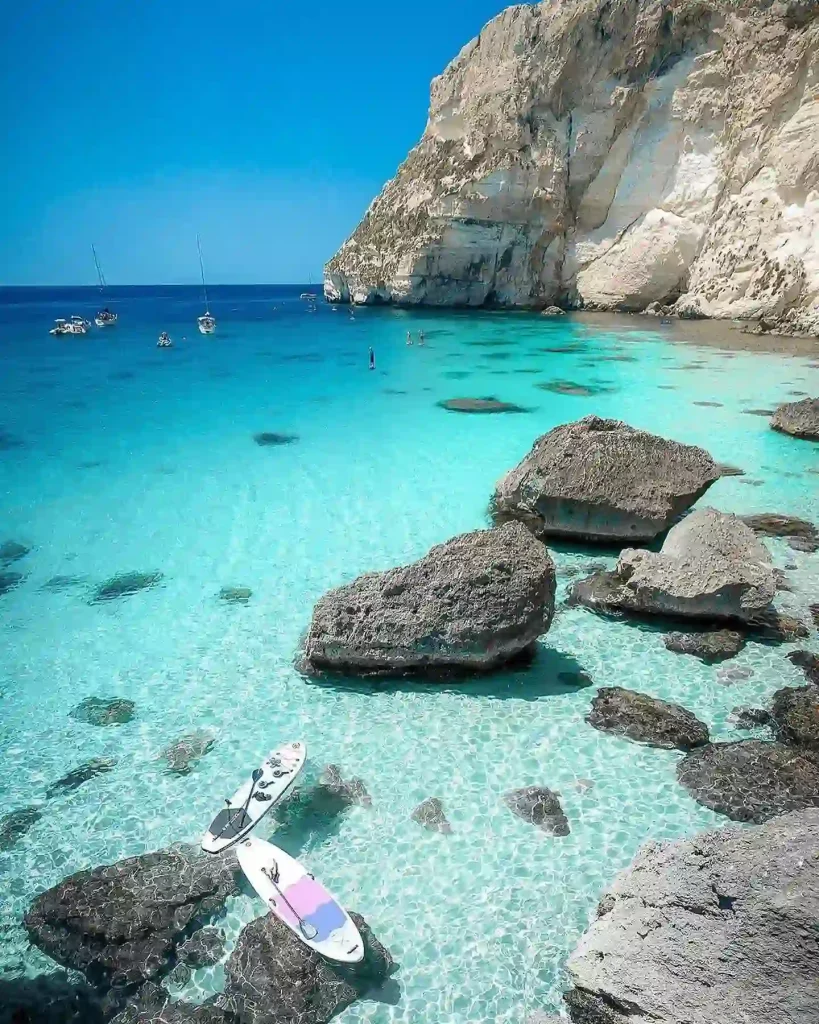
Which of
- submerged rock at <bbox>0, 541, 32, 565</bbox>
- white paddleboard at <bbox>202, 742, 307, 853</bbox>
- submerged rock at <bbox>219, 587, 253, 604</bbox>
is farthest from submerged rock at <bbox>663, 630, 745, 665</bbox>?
submerged rock at <bbox>0, 541, 32, 565</bbox>

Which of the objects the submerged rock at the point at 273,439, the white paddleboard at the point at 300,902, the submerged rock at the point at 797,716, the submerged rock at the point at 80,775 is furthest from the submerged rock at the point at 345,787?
the submerged rock at the point at 273,439

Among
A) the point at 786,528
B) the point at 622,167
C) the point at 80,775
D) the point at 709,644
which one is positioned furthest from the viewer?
the point at 622,167

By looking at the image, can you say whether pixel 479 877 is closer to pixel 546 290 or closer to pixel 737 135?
pixel 737 135

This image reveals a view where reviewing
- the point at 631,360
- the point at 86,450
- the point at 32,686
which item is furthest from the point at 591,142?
the point at 32,686

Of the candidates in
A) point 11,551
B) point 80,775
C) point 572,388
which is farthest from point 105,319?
point 80,775

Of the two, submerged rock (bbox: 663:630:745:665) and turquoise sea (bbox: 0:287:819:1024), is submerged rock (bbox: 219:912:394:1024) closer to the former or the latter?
turquoise sea (bbox: 0:287:819:1024)

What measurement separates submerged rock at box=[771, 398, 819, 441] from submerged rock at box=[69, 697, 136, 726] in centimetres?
1831

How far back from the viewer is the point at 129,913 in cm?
531

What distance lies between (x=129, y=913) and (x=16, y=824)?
6.32 ft

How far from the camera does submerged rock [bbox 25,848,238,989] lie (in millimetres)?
5055

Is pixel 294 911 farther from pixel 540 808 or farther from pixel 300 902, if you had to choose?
pixel 540 808

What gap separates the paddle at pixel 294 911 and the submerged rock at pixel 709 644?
18.5ft

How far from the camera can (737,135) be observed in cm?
4606

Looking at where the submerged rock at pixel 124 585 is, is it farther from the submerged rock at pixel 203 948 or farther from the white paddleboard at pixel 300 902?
the submerged rock at pixel 203 948
